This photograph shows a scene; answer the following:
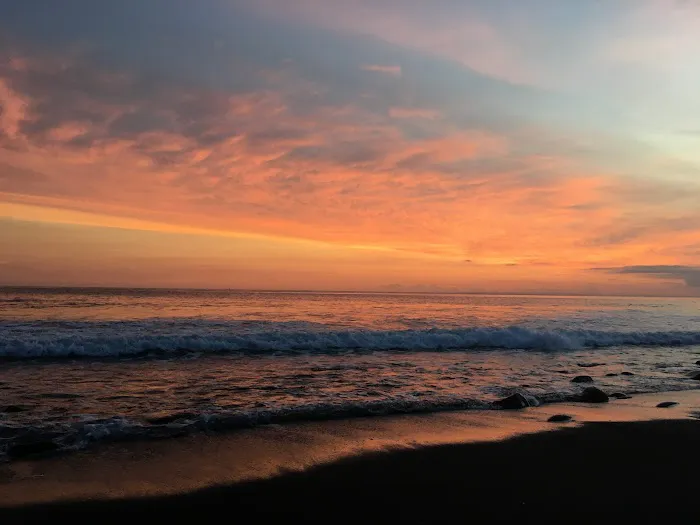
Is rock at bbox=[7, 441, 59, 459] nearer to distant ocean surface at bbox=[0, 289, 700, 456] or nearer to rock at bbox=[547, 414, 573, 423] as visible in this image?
distant ocean surface at bbox=[0, 289, 700, 456]

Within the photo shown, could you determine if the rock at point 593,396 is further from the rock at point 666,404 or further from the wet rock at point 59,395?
the wet rock at point 59,395

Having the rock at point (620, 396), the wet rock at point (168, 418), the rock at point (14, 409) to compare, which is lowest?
the rock at point (620, 396)

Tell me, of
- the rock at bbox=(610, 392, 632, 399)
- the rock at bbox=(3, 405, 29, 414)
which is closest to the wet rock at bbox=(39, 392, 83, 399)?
the rock at bbox=(3, 405, 29, 414)

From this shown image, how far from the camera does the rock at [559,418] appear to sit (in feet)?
32.9

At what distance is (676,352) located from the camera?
2411 cm

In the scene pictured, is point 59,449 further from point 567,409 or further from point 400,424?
point 567,409

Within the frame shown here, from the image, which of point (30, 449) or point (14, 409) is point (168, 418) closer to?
point (30, 449)

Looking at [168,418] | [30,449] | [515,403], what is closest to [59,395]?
[168,418]

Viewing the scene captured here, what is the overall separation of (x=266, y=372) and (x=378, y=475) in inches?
376

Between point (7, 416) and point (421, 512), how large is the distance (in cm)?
848

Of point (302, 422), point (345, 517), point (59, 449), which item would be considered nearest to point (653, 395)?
point (302, 422)

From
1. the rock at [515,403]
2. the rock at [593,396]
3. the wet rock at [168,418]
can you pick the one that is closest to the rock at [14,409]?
the wet rock at [168,418]

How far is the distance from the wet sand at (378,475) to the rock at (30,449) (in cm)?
48

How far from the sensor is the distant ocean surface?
9.75 metres
